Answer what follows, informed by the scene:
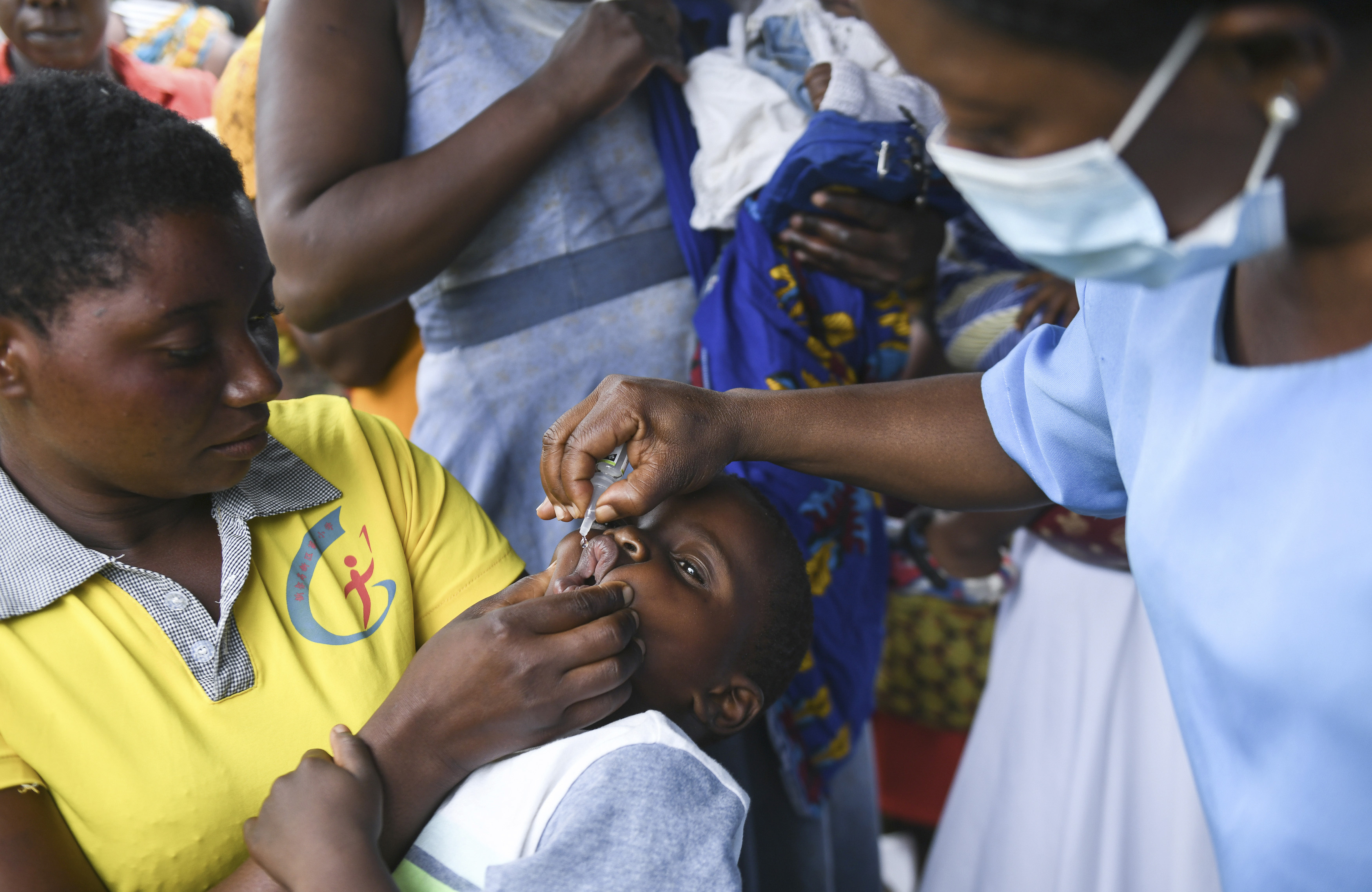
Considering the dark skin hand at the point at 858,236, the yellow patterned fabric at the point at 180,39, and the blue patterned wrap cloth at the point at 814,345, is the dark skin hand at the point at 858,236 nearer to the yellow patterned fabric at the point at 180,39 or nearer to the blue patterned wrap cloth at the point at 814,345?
the blue patterned wrap cloth at the point at 814,345

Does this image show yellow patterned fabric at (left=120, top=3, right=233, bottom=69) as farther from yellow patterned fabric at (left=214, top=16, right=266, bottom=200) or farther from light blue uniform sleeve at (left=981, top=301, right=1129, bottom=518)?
light blue uniform sleeve at (left=981, top=301, right=1129, bottom=518)

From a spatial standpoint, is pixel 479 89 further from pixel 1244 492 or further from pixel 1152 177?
pixel 1244 492

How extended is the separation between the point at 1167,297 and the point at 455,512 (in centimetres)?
110

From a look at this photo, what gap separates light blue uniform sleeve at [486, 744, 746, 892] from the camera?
1.21m

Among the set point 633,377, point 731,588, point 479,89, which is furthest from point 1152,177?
point 479,89

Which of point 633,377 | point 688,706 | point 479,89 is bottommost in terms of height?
point 688,706

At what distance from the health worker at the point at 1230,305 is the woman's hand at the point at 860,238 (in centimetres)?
96

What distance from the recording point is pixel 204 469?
1393 millimetres

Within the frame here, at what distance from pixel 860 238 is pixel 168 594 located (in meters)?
1.44

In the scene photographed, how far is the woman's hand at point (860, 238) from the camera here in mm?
2074

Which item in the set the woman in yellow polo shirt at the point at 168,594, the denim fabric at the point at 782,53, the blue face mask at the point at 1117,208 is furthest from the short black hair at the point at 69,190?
the denim fabric at the point at 782,53

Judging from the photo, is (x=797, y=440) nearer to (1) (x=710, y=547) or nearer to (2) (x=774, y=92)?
(1) (x=710, y=547)

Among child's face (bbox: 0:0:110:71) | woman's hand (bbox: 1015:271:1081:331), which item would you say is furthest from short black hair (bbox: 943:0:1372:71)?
child's face (bbox: 0:0:110:71)

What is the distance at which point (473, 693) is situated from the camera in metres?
1.31
